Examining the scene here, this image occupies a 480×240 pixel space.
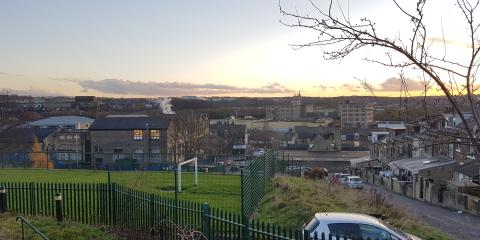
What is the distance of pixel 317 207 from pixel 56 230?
712 cm

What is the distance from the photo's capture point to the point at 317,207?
15.0 meters

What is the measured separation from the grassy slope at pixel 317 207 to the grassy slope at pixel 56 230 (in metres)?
4.74

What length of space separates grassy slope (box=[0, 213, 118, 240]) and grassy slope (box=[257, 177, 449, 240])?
474 centimetres

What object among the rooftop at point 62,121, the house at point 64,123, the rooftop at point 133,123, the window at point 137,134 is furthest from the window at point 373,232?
the rooftop at point 62,121

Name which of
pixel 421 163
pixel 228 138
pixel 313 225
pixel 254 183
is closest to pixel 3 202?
pixel 254 183

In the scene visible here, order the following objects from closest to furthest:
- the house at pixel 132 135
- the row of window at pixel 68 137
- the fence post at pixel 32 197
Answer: the fence post at pixel 32 197, the house at pixel 132 135, the row of window at pixel 68 137

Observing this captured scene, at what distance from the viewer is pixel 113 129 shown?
70.2 metres

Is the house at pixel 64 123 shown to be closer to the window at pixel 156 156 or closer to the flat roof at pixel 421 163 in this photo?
the window at pixel 156 156

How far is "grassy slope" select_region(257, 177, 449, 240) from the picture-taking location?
47.1 ft

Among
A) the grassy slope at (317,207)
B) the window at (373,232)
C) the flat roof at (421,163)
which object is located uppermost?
the window at (373,232)

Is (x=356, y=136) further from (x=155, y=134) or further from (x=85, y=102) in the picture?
(x=85, y=102)

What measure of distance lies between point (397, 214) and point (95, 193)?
9.00 metres

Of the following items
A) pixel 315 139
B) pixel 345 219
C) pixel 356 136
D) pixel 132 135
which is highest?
pixel 345 219

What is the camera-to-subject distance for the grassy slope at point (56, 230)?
1271cm
